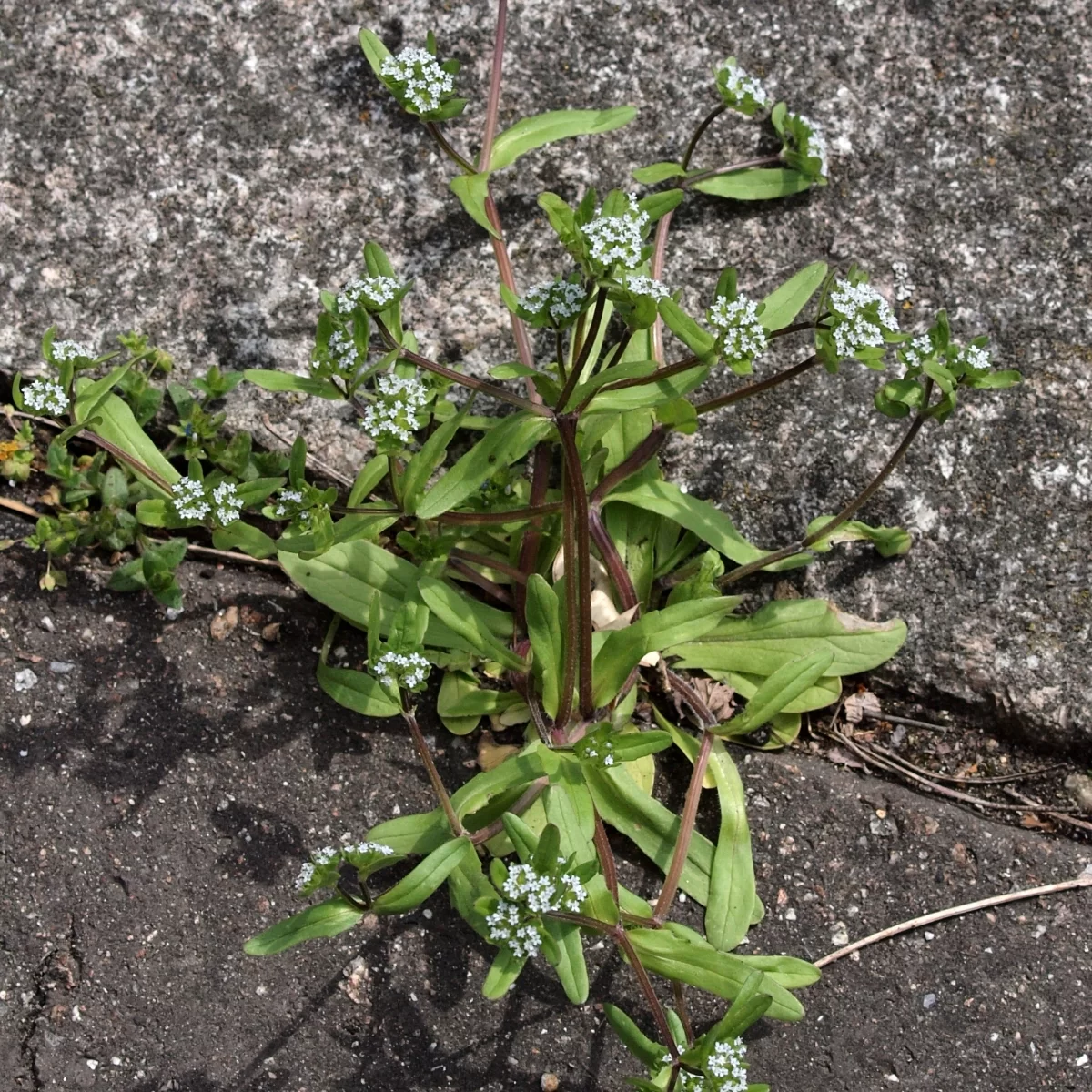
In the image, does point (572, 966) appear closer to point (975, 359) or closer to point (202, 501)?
point (202, 501)

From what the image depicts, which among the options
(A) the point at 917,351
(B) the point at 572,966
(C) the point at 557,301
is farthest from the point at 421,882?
(A) the point at 917,351

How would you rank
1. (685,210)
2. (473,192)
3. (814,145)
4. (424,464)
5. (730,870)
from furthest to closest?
(685,210) < (814,145) < (473,192) < (730,870) < (424,464)

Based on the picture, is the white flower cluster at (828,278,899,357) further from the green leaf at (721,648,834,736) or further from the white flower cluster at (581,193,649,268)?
the green leaf at (721,648,834,736)

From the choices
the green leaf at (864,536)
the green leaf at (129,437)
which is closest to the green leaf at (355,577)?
the green leaf at (129,437)

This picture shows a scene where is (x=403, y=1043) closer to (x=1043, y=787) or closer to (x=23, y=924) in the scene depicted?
(x=23, y=924)

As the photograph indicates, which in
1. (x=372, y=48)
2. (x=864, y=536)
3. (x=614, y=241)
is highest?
(x=372, y=48)

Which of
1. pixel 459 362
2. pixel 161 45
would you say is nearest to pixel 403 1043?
pixel 459 362
